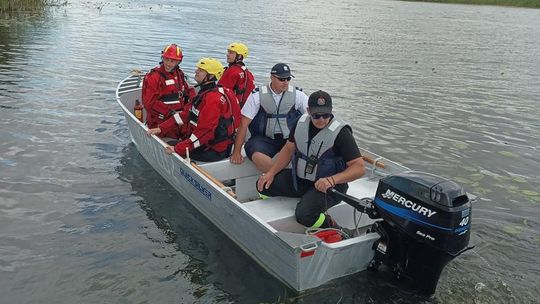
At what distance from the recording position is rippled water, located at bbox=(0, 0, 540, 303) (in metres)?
4.98

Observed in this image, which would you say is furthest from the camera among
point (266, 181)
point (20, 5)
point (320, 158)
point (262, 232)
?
point (20, 5)

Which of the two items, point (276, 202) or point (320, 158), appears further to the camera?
point (276, 202)

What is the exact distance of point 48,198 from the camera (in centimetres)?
663

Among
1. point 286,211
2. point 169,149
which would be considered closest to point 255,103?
point 169,149

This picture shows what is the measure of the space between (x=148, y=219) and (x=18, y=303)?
1958 mm

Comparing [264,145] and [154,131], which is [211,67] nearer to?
[264,145]

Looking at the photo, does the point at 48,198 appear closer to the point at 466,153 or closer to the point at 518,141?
the point at 466,153

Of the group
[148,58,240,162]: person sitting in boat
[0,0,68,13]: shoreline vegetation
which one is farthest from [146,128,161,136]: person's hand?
[0,0,68,13]: shoreline vegetation

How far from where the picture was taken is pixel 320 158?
16.6 ft

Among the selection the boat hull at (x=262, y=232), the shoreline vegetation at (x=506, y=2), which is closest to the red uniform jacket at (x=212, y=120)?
the boat hull at (x=262, y=232)

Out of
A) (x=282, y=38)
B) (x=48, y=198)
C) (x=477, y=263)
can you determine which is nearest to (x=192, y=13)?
(x=282, y=38)

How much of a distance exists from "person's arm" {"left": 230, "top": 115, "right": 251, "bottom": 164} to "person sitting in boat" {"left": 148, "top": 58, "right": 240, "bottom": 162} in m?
0.22

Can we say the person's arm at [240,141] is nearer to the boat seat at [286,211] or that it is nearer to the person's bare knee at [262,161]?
the person's bare knee at [262,161]

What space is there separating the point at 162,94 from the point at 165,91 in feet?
0.20
